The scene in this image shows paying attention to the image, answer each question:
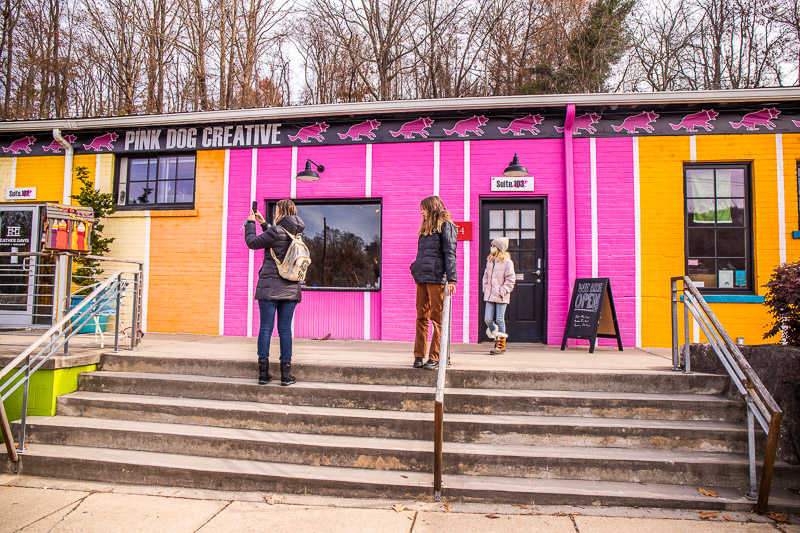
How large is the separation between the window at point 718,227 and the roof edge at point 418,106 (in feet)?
3.51

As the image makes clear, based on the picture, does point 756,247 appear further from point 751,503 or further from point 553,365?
point 751,503

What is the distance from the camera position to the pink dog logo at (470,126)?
7586mm

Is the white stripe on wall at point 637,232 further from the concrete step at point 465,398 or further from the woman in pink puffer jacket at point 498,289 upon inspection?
the concrete step at point 465,398

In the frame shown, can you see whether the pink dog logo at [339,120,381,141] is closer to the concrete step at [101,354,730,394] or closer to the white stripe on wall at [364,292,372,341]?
the white stripe on wall at [364,292,372,341]

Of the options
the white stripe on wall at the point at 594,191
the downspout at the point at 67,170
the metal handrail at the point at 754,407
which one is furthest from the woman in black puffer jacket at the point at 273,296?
the downspout at the point at 67,170

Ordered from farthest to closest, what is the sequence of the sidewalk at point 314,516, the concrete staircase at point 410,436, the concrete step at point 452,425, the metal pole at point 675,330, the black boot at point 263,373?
the metal pole at point 675,330 → the black boot at point 263,373 → the concrete step at point 452,425 → the concrete staircase at point 410,436 → the sidewalk at point 314,516

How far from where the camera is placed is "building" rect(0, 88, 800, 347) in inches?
279

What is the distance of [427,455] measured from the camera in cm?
375

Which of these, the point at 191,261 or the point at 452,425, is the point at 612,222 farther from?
the point at 191,261

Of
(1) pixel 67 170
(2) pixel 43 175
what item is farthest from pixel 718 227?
(2) pixel 43 175

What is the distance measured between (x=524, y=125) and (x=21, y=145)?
9.16m

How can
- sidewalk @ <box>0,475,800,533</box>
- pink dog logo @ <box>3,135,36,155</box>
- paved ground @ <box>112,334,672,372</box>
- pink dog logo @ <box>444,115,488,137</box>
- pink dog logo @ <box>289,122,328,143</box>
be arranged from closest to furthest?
1. sidewalk @ <box>0,475,800,533</box>
2. paved ground @ <box>112,334,672,372</box>
3. pink dog logo @ <box>444,115,488,137</box>
4. pink dog logo @ <box>289,122,328,143</box>
5. pink dog logo @ <box>3,135,36,155</box>

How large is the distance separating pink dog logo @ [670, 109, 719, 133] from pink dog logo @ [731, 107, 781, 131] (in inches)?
13.9

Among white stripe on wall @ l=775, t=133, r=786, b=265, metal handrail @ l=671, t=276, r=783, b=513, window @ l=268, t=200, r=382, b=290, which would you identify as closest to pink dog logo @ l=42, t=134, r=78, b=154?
window @ l=268, t=200, r=382, b=290
